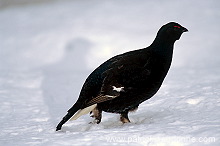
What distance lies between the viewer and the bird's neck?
554 centimetres

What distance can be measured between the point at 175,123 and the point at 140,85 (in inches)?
23.0

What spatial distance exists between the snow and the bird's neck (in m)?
0.72

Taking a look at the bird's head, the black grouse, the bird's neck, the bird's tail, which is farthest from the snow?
the bird's head

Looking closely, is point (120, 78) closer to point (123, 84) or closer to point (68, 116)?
point (123, 84)

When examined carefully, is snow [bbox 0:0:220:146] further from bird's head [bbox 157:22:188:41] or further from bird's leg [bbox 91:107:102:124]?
bird's head [bbox 157:22:188:41]

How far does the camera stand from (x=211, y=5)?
1380 centimetres

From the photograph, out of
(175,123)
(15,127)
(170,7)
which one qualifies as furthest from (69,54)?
(175,123)

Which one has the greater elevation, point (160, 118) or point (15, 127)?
point (160, 118)

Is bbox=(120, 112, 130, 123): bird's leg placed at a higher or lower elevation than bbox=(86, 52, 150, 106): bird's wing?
lower

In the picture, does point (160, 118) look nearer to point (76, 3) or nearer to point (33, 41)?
point (33, 41)

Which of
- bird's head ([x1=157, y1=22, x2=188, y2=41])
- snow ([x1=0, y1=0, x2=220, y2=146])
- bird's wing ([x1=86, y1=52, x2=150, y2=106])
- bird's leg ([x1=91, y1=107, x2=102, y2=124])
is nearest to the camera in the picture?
snow ([x1=0, y1=0, x2=220, y2=146])

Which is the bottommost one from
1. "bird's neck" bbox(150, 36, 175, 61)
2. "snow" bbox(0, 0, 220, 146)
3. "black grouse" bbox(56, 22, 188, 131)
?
"snow" bbox(0, 0, 220, 146)

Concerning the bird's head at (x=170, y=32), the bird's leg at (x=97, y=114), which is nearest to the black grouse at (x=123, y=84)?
the bird's leg at (x=97, y=114)

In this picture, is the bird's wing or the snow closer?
the snow
